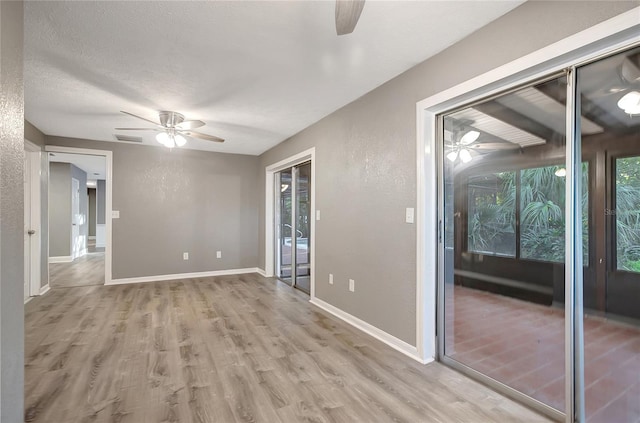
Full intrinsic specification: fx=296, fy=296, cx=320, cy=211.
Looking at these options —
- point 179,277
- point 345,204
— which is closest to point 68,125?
point 179,277

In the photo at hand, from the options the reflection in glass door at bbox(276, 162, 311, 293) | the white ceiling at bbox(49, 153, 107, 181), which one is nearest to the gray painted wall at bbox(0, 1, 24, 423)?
the reflection in glass door at bbox(276, 162, 311, 293)

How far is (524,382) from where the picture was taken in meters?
2.00

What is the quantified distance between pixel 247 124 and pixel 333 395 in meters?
3.47

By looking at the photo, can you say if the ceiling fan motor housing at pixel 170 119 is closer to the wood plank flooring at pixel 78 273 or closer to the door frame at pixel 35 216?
the door frame at pixel 35 216

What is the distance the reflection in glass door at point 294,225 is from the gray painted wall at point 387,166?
808 mm

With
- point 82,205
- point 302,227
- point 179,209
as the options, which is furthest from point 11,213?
point 82,205

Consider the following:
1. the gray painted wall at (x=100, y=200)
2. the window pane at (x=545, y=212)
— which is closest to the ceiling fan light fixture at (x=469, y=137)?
the window pane at (x=545, y=212)

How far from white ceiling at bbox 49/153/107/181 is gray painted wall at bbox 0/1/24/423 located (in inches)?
214

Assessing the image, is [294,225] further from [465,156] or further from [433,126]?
[465,156]

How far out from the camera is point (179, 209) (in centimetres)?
563

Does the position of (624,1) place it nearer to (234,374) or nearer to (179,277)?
(234,374)

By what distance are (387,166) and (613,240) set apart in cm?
168

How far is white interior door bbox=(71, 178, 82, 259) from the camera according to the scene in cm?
761

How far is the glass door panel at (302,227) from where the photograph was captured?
190 inches
